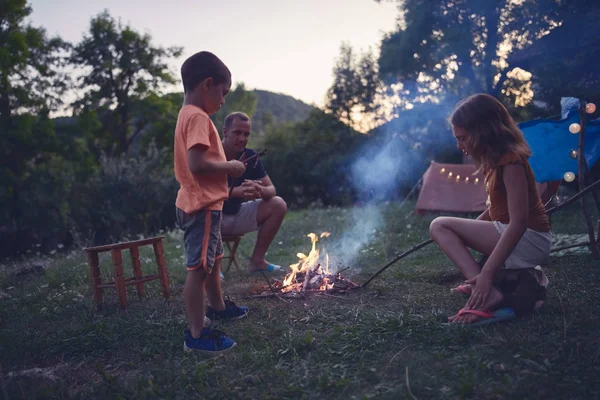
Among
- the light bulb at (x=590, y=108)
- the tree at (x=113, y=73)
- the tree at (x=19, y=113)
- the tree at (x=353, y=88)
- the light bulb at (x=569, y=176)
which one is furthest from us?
the tree at (x=113, y=73)

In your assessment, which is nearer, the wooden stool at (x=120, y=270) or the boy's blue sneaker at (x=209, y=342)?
the boy's blue sneaker at (x=209, y=342)

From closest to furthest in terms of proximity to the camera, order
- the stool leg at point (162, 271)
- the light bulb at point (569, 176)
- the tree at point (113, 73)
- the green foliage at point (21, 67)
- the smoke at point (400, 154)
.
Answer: the stool leg at point (162, 271), the light bulb at point (569, 176), the smoke at point (400, 154), the green foliage at point (21, 67), the tree at point (113, 73)

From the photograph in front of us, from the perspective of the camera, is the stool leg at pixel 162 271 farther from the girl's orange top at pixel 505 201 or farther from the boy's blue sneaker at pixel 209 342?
the girl's orange top at pixel 505 201

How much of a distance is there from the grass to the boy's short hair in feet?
5.41

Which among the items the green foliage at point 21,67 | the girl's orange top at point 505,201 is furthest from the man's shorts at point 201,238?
the green foliage at point 21,67

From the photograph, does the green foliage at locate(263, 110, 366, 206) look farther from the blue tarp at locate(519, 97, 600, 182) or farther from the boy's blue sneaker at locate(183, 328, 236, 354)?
the boy's blue sneaker at locate(183, 328, 236, 354)

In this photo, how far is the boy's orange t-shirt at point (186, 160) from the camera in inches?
103

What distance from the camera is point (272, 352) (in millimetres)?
2627

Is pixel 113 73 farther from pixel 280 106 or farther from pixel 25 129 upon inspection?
pixel 280 106

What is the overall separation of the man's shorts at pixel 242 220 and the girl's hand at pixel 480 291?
8.58ft

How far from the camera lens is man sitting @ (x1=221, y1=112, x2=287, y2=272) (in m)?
4.47

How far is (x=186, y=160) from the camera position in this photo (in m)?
2.71

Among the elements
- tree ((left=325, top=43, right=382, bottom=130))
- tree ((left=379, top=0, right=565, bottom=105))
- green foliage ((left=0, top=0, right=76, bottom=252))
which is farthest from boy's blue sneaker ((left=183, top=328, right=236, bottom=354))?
tree ((left=325, top=43, right=382, bottom=130))

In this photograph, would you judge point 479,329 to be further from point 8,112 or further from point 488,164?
point 8,112
